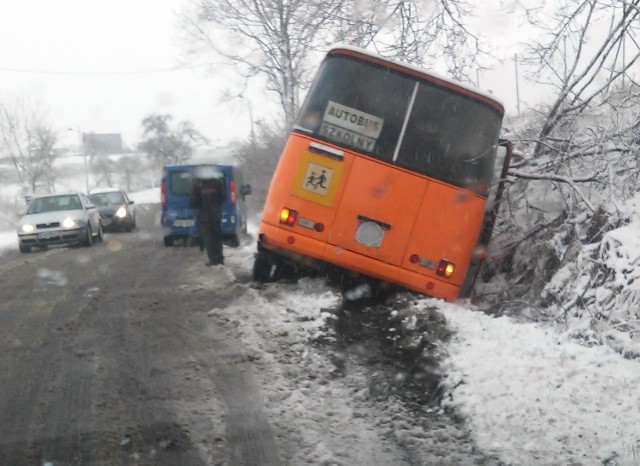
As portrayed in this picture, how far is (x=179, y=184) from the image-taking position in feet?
57.2

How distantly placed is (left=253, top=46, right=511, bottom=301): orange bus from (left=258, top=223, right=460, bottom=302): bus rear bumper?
1 cm

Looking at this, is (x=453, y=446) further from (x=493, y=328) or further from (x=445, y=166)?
(x=445, y=166)

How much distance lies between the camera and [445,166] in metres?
7.96

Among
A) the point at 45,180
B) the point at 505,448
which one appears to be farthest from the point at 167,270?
the point at 45,180

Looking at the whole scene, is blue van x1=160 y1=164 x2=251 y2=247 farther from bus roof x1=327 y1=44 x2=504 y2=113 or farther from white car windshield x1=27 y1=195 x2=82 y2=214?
bus roof x1=327 y1=44 x2=504 y2=113

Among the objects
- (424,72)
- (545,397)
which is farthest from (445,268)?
(545,397)

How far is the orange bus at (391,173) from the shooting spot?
26.0 feet

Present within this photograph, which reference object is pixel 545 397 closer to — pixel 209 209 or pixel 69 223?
pixel 209 209

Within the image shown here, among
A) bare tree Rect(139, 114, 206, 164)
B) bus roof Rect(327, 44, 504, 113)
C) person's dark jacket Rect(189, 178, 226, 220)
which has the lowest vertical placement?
bare tree Rect(139, 114, 206, 164)

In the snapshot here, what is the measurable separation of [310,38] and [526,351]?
1707cm

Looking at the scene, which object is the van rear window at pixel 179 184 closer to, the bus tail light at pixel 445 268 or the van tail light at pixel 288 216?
the van tail light at pixel 288 216

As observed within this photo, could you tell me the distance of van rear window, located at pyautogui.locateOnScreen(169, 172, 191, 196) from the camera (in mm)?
17422

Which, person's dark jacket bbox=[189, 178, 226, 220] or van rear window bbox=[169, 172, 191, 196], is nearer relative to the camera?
person's dark jacket bbox=[189, 178, 226, 220]

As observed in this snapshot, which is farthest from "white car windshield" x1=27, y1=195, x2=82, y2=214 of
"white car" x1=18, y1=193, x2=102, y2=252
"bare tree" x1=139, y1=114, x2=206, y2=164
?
"bare tree" x1=139, y1=114, x2=206, y2=164
